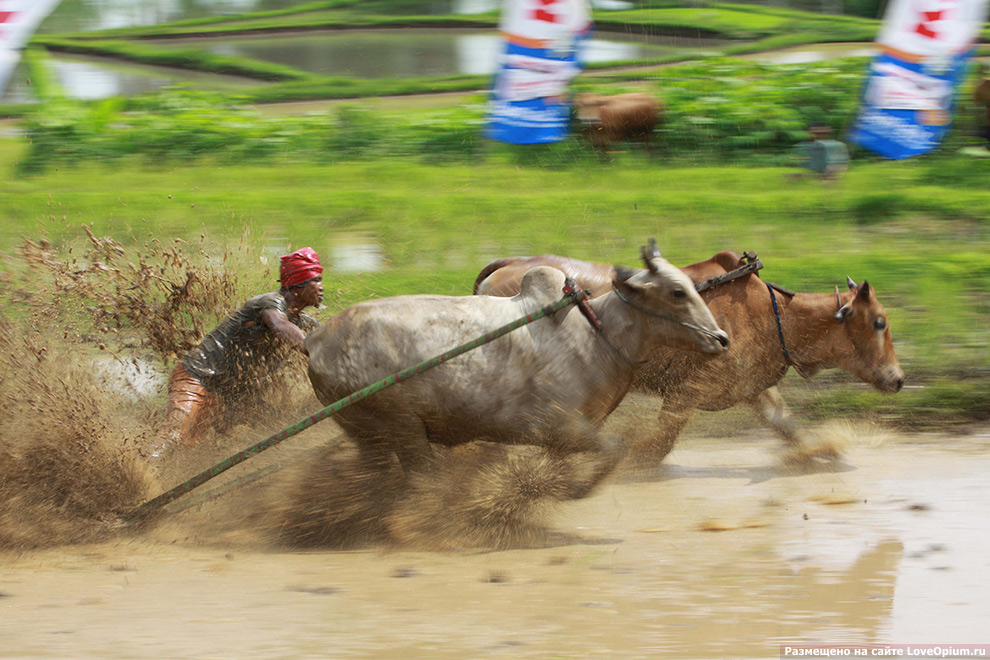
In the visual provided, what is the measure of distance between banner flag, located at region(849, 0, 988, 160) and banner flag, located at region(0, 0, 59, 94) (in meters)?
10.1

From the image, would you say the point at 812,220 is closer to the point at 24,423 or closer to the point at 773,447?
the point at 773,447

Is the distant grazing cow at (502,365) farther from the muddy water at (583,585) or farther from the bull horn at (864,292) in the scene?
the bull horn at (864,292)

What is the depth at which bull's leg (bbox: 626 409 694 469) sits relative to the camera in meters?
5.76

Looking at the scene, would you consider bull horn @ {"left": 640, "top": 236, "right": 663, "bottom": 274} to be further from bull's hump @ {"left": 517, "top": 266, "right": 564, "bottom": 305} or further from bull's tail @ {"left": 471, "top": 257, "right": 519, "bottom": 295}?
bull's tail @ {"left": 471, "top": 257, "right": 519, "bottom": 295}

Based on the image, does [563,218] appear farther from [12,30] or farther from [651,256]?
[12,30]

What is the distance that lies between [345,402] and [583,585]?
1.20 m

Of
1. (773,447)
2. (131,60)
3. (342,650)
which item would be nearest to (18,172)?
(131,60)

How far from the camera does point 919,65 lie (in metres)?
10.3

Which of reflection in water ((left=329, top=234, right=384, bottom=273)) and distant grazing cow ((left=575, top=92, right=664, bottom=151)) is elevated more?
distant grazing cow ((left=575, top=92, right=664, bottom=151))

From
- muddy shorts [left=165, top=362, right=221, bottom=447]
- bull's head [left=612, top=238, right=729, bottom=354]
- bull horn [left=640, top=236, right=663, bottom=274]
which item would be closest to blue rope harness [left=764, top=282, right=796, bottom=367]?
bull's head [left=612, top=238, right=729, bottom=354]

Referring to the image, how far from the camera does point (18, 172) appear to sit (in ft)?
39.1

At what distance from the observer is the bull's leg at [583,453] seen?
4.77m

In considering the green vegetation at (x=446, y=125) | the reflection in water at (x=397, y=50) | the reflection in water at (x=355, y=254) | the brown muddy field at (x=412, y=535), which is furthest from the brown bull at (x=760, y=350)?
the reflection in water at (x=397, y=50)

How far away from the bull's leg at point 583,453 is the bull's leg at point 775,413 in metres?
1.48
